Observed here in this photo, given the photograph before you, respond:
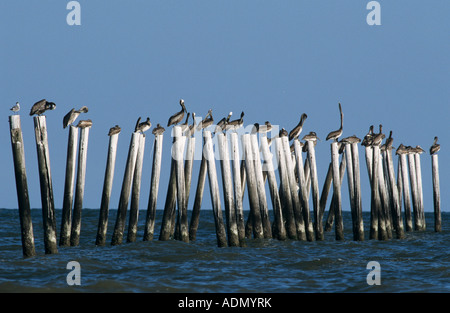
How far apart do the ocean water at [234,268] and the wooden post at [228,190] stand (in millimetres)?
322

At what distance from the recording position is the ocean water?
11938 millimetres

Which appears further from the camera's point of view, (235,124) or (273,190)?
(235,124)

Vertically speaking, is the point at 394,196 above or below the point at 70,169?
below

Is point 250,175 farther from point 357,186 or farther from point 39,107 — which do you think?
point 39,107

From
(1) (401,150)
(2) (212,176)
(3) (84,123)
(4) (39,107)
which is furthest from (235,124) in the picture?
(1) (401,150)

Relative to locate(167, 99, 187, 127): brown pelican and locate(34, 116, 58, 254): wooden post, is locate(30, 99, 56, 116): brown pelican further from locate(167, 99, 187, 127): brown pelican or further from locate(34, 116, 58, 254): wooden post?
locate(167, 99, 187, 127): brown pelican

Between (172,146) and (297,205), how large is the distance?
11.3 feet

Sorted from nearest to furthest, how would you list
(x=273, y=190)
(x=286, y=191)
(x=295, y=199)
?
(x=273, y=190)
(x=286, y=191)
(x=295, y=199)

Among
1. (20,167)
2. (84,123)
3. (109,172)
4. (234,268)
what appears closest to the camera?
(20,167)

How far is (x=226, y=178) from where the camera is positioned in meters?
15.2

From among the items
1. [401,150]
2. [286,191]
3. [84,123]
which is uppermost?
[84,123]

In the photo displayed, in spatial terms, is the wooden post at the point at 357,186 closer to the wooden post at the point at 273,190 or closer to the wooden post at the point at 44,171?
the wooden post at the point at 273,190

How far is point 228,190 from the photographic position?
15.2 meters

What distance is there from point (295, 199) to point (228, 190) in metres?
2.23
